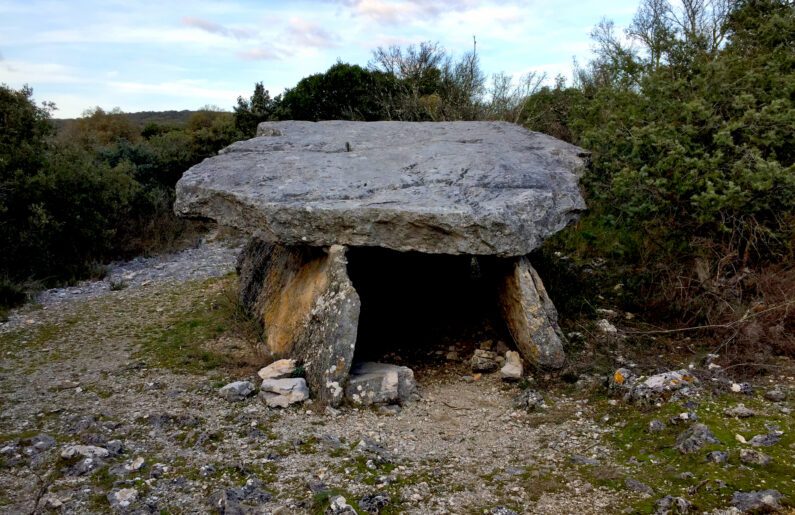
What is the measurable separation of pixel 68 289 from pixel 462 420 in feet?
24.1

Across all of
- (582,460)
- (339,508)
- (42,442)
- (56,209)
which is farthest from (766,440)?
(56,209)

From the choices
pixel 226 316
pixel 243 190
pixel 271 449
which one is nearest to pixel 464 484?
pixel 271 449

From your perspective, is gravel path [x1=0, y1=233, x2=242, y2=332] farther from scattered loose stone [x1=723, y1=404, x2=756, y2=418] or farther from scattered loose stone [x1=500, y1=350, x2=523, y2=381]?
scattered loose stone [x1=723, y1=404, x2=756, y2=418]

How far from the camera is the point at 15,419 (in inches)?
200

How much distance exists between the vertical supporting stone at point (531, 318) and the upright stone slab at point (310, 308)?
166 cm

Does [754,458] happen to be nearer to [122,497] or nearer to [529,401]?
[529,401]

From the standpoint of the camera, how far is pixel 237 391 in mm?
5574

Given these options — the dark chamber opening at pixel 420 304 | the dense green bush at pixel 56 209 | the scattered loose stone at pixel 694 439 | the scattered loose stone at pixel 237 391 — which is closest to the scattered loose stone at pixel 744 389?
the scattered loose stone at pixel 694 439

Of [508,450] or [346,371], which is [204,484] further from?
[508,450]

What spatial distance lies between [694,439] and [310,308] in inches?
143

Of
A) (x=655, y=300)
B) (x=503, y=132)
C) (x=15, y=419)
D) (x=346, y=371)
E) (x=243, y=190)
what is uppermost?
(x=503, y=132)

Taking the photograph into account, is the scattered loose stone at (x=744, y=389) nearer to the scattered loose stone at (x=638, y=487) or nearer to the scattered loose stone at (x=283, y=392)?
the scattered loose stone at (x=638, y=487)

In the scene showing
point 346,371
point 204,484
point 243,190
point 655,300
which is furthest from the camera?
point 655,300

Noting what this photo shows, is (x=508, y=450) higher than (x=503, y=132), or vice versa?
(x=503, y=132)
